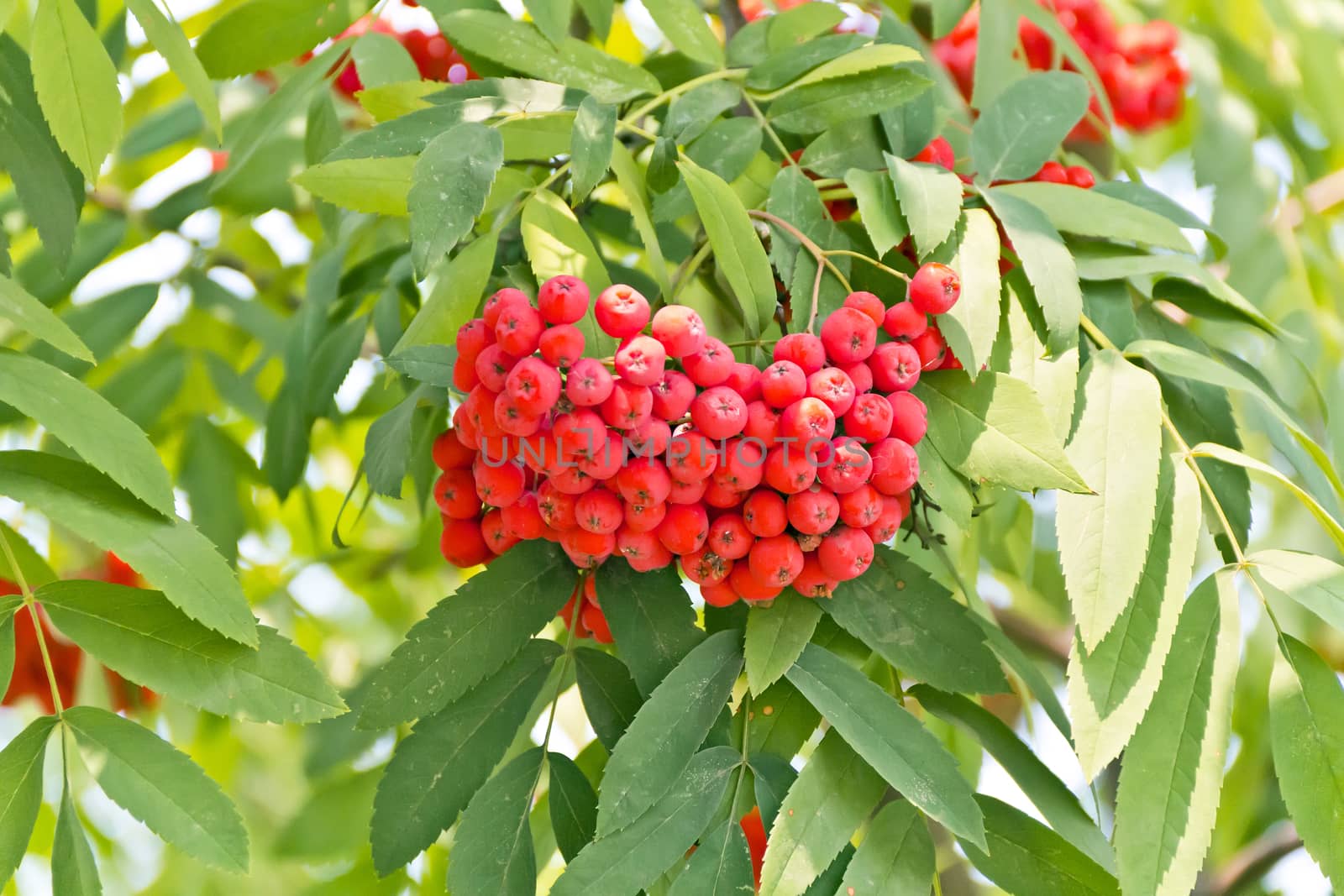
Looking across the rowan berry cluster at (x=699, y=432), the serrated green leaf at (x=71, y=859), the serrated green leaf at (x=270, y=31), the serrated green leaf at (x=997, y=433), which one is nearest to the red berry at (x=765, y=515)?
the rowan berry cluster at (x=699, y=432)

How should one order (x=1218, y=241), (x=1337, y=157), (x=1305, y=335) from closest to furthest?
(x=1218, y=241) → (x=1305, y=335) → (x=1337, y=157)

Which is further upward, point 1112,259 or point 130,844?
point 1112,259

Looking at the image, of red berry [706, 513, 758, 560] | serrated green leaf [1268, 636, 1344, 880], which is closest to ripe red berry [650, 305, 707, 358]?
red berry [706, 513, 758, 560]

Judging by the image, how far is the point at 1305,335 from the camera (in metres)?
1.34

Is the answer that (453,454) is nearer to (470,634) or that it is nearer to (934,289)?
(470,634)

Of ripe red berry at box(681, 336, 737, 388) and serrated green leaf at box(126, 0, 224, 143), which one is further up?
serrated green leaf at box(126, 0, 224, 143)

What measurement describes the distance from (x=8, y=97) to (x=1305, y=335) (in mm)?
1230

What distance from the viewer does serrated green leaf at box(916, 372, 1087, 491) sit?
708mm

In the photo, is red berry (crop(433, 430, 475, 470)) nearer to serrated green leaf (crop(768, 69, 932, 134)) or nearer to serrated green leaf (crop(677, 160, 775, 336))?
serrated green leaf (crop(677, 160, 775, 336))

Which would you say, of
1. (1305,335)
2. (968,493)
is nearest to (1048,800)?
(968,493)

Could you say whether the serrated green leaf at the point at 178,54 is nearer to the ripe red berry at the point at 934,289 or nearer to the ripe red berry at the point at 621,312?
the ripe red berry at the point at 621,312

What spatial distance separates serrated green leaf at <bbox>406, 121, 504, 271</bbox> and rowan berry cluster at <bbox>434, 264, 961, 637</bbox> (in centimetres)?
4

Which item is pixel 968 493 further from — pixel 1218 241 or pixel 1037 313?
pixel 1218 241

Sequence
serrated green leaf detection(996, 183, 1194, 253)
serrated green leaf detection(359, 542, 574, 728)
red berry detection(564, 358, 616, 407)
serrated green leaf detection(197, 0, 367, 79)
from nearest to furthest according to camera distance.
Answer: red berry detection(564, 358, 616, 407) → serrated green leaf detection(359, 542, 574, 728) → serrated green leaf detection(996, 183, 1194, 253) → serrated green leaf detection(197, 0, 367, 79)
